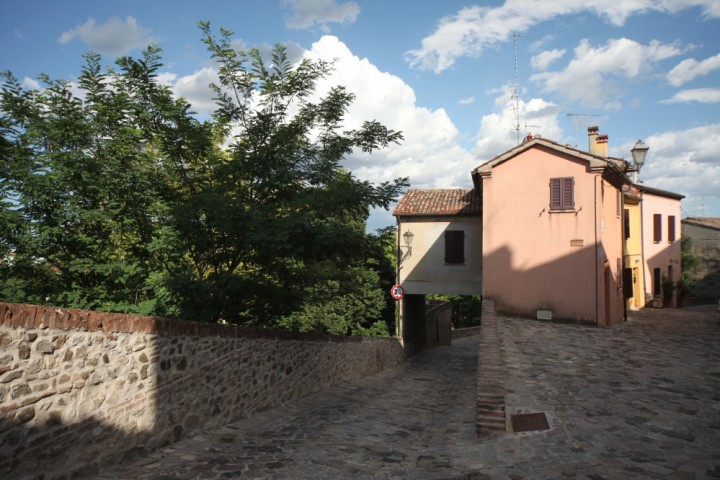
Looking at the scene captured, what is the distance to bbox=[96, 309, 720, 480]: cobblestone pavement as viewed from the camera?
186 inches

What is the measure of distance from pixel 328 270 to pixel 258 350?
153 inches

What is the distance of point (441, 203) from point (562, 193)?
19.9 feet

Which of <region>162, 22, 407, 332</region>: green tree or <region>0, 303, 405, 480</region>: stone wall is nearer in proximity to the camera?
<region>0, 303, 405, 480</region>: stone wall

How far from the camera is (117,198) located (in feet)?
29.2

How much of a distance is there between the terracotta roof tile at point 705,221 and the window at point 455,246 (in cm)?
1843

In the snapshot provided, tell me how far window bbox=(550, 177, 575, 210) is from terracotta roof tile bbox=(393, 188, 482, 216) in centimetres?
410

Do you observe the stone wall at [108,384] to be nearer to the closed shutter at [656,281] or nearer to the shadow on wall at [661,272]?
the shadow on wall at [661,272]

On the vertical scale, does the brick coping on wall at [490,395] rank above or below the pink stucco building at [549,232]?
below

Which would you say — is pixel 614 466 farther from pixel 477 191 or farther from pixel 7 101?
pixel 477 191

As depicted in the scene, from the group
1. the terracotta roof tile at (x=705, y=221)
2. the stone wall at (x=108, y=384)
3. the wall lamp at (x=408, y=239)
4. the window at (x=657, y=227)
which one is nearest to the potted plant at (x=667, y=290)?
the window at (x=657, y=227)

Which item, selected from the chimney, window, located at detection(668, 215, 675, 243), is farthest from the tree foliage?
window, located at detection(668, 215, 675, 243)

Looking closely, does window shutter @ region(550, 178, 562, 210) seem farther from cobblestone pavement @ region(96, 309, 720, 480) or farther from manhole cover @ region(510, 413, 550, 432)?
manhole cover @ region(510, 413, 550, 432)

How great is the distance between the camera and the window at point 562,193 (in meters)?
15.2

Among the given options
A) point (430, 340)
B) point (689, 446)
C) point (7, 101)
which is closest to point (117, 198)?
point (7, 101)
